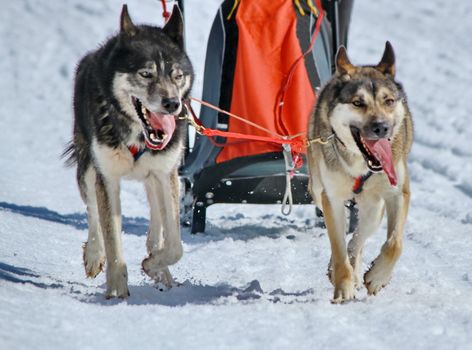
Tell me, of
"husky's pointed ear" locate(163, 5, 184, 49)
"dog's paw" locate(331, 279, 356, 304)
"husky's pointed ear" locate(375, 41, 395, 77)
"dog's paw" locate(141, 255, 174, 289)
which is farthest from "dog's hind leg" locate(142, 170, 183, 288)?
"husky's pointed ear" locate(375, 41, 395, 77)

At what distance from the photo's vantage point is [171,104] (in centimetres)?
306

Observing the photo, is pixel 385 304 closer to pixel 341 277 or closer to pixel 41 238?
pixel 341 277

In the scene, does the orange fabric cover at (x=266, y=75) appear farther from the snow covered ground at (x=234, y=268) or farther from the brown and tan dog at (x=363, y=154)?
the brown and tan dog at (x=363, y=154)

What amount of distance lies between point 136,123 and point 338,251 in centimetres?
88

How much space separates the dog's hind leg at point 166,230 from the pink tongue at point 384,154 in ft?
2.56

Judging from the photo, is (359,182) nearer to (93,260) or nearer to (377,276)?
(377,276)

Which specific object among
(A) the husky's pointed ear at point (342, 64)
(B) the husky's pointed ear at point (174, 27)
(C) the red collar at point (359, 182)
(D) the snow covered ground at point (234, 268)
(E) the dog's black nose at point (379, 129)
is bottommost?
(D) the snow covered ground at point (234, 268)

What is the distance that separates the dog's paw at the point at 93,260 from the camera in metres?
3.59

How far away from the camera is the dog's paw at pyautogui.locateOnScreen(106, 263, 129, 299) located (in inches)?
125

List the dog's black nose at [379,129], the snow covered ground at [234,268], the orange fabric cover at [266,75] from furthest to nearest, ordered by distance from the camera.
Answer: the orange fabric cover at [266,75] → the dog's black nose at [379,129] → the snow covered ground at [234,268]

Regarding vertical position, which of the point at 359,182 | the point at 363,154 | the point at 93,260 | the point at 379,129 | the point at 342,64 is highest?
the point at 342,64

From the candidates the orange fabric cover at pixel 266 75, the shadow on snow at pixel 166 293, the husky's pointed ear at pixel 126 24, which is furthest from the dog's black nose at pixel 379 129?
the orange fabric cover at pixel 266 75

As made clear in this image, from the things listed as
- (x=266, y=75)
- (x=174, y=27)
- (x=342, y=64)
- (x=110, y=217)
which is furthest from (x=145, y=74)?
(x=266, y=75)

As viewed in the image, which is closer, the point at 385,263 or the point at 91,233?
the point at 385,263
